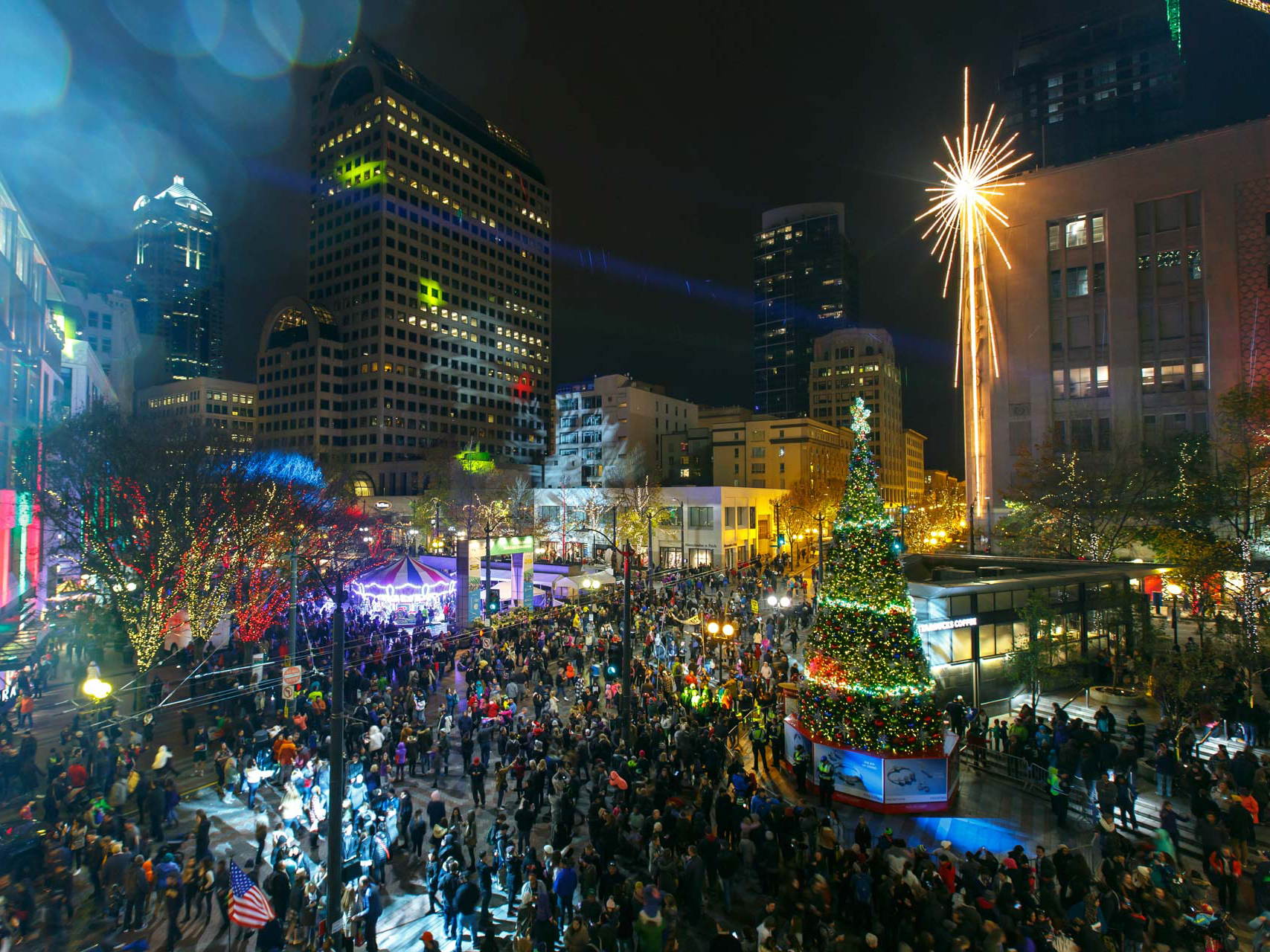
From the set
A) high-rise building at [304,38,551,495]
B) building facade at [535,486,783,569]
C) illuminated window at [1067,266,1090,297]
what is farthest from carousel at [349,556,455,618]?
high-rise building at [304,38,551,495]

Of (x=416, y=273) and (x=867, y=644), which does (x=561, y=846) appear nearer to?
(x=867, y=644)

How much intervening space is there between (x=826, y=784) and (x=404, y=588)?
64.3 feet

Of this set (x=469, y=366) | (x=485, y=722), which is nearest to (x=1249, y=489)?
(x=485, y=722)

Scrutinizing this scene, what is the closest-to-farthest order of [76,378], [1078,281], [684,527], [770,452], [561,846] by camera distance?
[561,846], [1078,281], [76,378], [684,527], [770,452]

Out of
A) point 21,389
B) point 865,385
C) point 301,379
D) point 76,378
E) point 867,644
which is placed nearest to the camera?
point 867,644

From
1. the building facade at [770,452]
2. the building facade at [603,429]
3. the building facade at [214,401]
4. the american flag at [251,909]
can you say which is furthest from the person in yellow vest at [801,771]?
the building facade at [214,401]

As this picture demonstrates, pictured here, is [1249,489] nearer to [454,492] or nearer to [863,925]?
[863,925]

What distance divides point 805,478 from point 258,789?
67889 millimetres

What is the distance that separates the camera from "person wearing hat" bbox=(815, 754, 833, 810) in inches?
→ 522

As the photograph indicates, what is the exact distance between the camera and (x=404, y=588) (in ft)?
89.6

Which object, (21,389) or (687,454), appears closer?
(21,389)

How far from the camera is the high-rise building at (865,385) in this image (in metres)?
121

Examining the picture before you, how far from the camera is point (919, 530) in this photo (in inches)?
2260

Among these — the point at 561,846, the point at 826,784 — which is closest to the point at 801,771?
the point at 826,784
